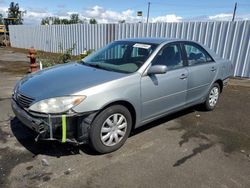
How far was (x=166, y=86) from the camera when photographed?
3910 millimetres

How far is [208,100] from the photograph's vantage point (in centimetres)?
520

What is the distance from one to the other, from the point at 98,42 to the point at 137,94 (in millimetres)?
11132

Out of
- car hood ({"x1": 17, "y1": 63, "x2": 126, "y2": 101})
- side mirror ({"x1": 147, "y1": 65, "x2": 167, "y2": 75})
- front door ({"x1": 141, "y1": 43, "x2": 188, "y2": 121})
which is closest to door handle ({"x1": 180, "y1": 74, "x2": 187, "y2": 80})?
front door ({"x1": 141, "y1": 43, "x2": 188, "y2": 121})

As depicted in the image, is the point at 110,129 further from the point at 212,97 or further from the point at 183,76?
the point at 212,97

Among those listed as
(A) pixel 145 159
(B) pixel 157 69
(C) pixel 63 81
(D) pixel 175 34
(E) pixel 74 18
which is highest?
(E) pixel 74 18

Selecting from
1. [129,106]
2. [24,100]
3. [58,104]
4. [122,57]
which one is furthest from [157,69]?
[24,100]

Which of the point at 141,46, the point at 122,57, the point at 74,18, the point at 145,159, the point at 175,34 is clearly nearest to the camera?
the point at 145,159

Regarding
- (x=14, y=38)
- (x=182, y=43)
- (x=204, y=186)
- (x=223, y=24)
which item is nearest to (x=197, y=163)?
(x=204, y=186)

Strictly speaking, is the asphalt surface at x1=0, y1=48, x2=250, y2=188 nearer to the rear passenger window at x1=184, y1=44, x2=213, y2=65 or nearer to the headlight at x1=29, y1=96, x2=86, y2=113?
the headlight at x1=29, y1=96, x2=86, y2=113

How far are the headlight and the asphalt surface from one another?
756 mm

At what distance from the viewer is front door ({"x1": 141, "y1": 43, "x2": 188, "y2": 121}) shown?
3.66 metres

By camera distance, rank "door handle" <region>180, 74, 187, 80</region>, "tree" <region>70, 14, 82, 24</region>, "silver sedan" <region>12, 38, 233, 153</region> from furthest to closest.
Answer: "tree" <region>70, 14, 82, 24</region> → "door handle" <region>180, 74, 187, 80</region> → "silver sedan" <region>12, 38, 233, 153</region>

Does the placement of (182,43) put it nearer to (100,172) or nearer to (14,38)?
(100,172)

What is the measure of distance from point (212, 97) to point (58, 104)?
3.72 meters
